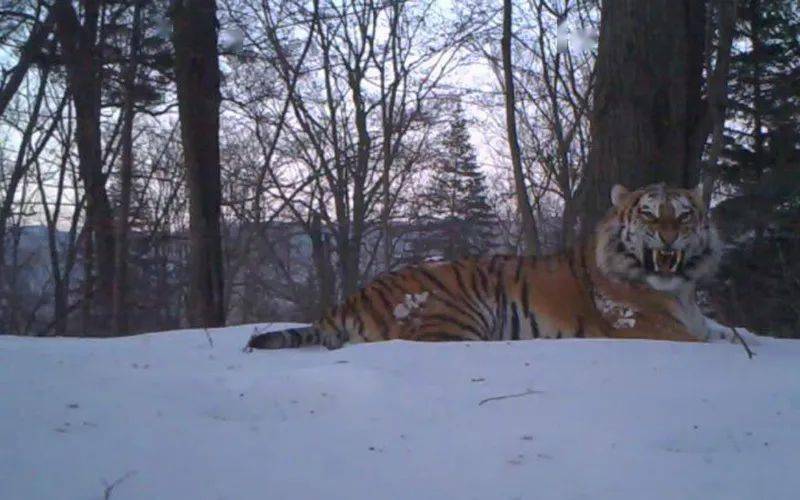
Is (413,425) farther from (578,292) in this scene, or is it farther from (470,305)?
→ (578,292)

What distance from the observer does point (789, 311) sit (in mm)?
17000

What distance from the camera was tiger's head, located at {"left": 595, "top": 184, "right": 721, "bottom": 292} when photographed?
512 centimetres

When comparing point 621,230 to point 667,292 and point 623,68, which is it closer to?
point 667,292

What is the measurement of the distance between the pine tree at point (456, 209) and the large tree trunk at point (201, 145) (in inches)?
678

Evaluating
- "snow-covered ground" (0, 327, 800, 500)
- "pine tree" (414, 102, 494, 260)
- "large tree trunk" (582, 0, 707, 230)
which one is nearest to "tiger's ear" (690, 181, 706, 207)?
"large tree trunk" (582, 0, 707, 230)

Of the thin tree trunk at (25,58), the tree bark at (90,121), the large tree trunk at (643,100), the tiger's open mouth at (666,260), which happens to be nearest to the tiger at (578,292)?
the tiger's open mouth at (666,260)

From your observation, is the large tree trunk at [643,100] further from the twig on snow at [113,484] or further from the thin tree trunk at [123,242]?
the thin tree trunk at [123,242]

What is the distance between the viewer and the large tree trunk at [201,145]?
9523 millimetres

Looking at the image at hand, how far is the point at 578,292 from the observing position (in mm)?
5402

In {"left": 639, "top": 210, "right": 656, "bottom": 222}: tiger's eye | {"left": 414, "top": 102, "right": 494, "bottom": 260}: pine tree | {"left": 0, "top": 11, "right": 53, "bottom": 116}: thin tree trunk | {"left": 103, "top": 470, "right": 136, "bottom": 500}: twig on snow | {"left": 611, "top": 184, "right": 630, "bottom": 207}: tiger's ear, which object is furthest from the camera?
{"left": 414, "top": 102, "right": 494, "bottom": 260}: pine tree

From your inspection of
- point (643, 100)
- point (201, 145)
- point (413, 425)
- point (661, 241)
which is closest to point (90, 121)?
point (201, 145)

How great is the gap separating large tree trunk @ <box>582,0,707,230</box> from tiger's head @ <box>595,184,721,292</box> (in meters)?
1.28

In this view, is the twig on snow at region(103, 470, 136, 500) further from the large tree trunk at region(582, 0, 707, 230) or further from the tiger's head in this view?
the large tree trunk at region(582, 0, 707, 230)

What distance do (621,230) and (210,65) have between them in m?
6.61
